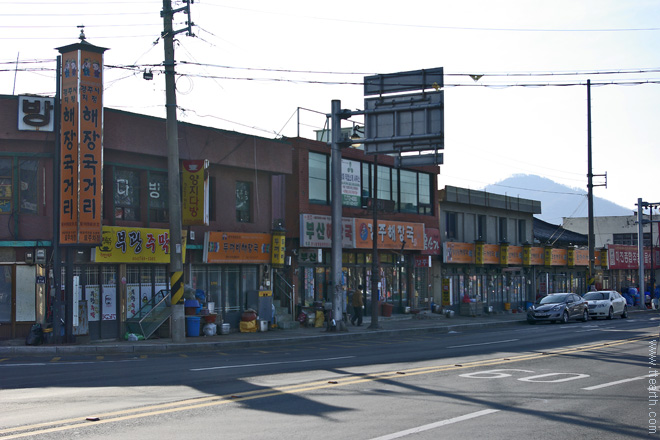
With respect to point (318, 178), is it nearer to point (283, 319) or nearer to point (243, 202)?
point (243, 202)

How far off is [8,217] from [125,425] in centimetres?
1499

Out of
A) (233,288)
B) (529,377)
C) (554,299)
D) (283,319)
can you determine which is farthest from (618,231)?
(529,377)

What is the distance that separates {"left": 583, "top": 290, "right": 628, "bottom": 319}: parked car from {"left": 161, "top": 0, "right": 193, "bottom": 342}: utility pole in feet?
81.6

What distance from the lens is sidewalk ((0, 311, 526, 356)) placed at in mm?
20469

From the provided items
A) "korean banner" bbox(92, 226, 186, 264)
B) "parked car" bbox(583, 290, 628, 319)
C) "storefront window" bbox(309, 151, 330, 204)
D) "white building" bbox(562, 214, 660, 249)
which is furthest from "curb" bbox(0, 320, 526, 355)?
"white building" bbox(562, 214, 660, 249)

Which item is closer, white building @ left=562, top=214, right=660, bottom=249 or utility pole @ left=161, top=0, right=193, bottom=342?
utility pole @ left=161, top=0, right=193, bottom=342

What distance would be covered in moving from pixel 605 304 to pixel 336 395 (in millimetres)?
31127

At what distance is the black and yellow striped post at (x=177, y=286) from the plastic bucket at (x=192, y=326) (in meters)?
2.44

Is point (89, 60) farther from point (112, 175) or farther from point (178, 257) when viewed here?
point (178, 257)

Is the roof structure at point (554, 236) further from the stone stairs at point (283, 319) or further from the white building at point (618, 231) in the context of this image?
the stone stairs at point (283, 319)

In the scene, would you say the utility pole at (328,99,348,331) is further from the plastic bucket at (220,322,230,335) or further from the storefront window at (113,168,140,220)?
the storefront window at (113,168,140,220)

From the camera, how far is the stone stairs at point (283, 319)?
28844mm

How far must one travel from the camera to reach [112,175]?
2386cm

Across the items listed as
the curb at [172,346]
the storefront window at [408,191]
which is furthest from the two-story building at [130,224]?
the storefront window at [408,191]
